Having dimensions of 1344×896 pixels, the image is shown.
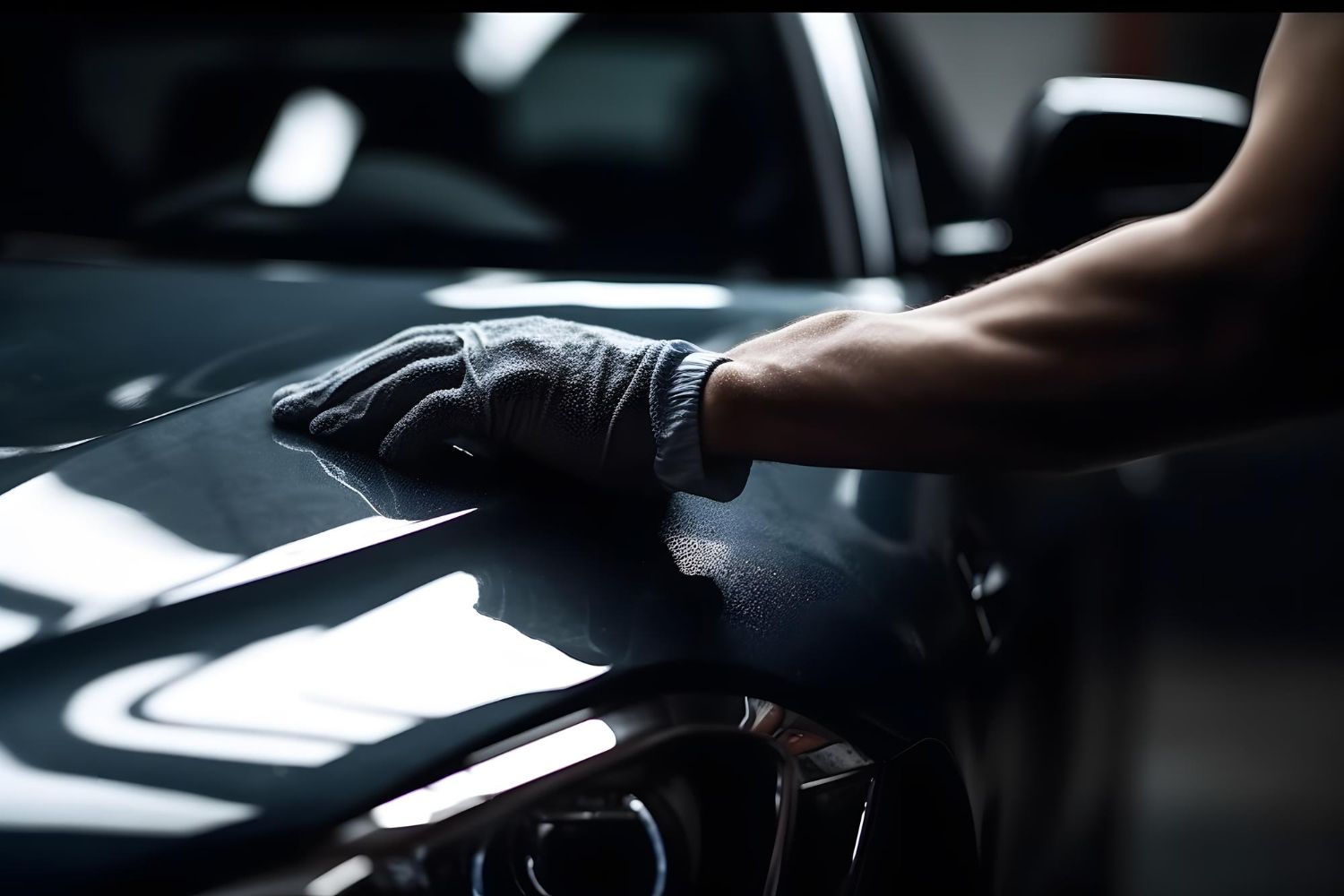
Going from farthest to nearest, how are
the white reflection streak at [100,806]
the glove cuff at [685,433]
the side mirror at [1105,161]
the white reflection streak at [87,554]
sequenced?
the side mirror at [1105,161] → the glove cuff at [685,433] → the white reflection streak at [87,554] → the white reflection streak at [100,806]

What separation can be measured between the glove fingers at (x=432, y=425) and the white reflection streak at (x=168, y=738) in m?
0.33

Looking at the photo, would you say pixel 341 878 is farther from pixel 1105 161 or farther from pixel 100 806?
pixel 1105 161

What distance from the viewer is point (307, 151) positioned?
1.71 metres

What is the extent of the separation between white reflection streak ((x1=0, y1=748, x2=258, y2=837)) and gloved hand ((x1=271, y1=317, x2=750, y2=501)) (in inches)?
15.2

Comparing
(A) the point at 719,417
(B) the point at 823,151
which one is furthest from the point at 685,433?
(B) the point at 823,151

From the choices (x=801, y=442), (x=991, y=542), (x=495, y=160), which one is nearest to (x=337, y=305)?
(x=495, y=160)

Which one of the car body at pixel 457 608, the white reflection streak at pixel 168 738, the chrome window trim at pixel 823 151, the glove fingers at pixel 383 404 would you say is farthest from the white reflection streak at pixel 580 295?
the white reflection streak at pixel 168 738

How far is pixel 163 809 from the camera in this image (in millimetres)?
682

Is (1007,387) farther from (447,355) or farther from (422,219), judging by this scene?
(422,219)

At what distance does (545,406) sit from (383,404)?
136mm

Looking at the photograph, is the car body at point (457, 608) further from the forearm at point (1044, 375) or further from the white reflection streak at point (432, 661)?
the forearm at point (1044, 375)

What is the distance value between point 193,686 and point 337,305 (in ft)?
2.31

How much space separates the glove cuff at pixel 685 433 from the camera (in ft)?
3.19

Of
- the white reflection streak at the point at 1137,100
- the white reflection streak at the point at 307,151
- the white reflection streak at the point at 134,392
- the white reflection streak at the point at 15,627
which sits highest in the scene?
the white reflection streak at the point at 307,151
